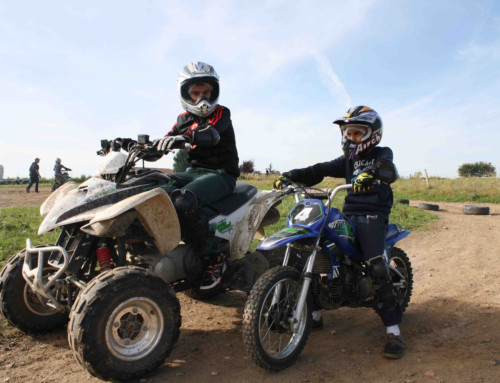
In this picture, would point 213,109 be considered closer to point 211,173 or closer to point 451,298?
point 211,173

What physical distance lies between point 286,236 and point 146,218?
3.64 ft

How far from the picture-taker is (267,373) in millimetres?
3092

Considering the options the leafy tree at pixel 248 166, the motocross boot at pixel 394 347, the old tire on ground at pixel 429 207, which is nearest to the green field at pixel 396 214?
the old tire on ground at pixel 429 207

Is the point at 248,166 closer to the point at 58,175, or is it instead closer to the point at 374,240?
the point at 58,175

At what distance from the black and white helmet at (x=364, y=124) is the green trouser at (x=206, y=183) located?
4.13ft

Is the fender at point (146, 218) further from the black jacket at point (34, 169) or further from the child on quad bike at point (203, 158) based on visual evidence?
the black jacket at point (34, 169)

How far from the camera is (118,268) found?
9.82ft

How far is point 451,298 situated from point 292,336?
8.38 feet

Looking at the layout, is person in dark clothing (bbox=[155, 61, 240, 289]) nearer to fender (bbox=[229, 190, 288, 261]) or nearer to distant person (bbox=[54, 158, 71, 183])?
fender (bbox=[229, 190, 288, 261])

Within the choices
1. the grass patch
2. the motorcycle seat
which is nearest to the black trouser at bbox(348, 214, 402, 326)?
the motorcycle seat

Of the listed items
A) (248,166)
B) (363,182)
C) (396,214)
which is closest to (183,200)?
(363,182)

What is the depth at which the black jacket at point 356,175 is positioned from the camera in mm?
3832

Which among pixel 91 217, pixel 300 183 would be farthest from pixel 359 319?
pixel 91 217

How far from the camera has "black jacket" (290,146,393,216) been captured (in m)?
3.83
